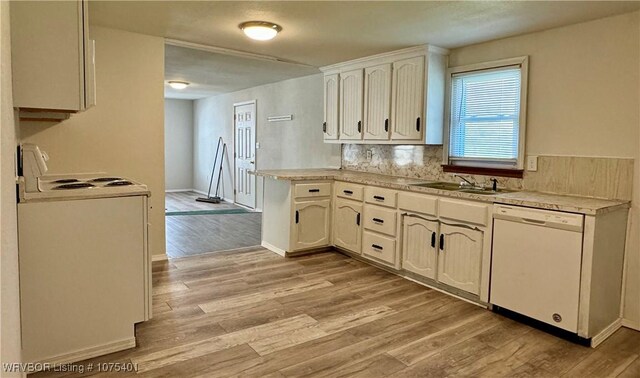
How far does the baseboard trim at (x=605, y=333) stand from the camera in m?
2.70

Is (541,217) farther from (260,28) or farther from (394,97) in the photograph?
(260,28)

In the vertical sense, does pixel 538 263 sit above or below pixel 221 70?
below

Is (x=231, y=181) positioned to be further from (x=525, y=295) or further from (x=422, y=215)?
(x=525, y=295)

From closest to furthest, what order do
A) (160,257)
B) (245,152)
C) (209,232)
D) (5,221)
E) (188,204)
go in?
(5,221) < (160,257) < (209,232) < (245,152) < (188,204)

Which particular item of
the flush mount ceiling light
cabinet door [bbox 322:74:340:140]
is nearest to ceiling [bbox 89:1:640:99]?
the flush mount ceiling light

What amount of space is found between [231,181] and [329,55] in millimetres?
4584

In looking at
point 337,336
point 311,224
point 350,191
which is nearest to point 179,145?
point 311,224

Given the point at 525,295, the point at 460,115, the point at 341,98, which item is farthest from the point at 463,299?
the point at 341,98

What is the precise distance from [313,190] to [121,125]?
197cm

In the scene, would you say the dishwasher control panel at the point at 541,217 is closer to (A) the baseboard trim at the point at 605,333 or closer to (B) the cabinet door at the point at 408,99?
(A) the baseboard trim at the point at 605,333

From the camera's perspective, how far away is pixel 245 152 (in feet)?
26.1

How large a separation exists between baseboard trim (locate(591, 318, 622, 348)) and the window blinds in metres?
1.42

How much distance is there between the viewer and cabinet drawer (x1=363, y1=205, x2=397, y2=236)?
3.96 metres

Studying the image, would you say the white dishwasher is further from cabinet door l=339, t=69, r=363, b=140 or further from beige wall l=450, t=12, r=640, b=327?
cabinet door l=339, t=69, r=363, b=140
